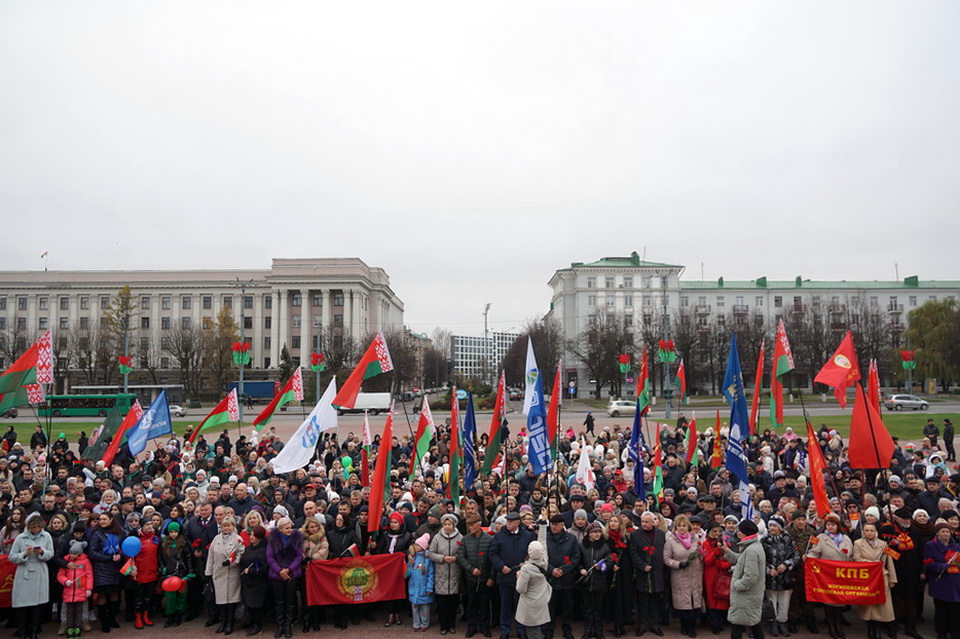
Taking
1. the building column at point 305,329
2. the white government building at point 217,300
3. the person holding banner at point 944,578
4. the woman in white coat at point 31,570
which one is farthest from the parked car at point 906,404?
the building column at point 305,329

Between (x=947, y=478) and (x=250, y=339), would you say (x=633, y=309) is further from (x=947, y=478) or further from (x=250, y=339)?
(x=947, y=478)

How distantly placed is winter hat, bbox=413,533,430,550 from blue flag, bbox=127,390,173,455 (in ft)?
25.9

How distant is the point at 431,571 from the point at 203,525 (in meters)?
3.21

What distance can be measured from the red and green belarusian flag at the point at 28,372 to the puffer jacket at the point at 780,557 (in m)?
11.6

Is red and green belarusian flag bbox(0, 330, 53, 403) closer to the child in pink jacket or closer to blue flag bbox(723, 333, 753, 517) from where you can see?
the child in pink jacket

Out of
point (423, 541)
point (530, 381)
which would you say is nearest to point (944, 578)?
point (423, 541)

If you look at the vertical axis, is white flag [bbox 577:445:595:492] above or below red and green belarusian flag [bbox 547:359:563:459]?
below

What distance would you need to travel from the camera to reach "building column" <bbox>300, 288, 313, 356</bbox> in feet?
308

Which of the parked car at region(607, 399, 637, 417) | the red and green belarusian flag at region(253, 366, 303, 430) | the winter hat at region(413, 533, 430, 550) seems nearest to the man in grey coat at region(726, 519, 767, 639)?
the winter hat at region(413, 533, 430, 550)

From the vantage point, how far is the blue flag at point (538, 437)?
1114 centimetres

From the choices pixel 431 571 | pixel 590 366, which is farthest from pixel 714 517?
pixel 590 366

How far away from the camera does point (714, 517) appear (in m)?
8.88

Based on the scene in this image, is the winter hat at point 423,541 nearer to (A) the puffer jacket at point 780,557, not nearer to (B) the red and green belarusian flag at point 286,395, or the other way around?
(A) the puffer jacket at point 780,557

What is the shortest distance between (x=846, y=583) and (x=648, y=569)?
2304 mm
